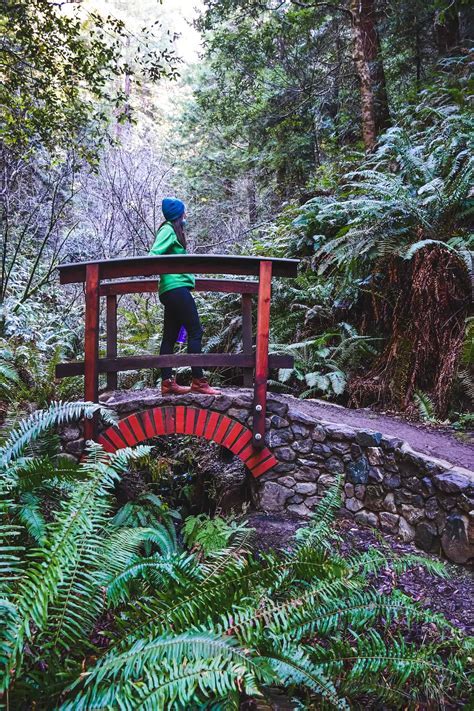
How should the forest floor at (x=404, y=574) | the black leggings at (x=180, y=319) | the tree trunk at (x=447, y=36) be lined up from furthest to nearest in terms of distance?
the tree trunk at (x=447, y=36), the black leggings at (x=180, y=319), the forest floor at (x=404, y=574)

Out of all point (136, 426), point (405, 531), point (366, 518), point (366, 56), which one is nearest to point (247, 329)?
point (136, 426)

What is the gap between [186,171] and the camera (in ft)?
41.9

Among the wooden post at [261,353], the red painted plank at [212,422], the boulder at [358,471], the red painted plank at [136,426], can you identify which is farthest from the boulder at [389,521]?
the red painted plank at [136,426]

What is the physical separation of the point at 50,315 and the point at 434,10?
360 inches

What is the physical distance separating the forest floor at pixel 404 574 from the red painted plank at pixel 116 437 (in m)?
1.43

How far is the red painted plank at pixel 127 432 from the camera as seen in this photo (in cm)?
451

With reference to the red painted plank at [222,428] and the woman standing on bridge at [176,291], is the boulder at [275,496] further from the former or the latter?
the woman standing on bridge at [176,291]

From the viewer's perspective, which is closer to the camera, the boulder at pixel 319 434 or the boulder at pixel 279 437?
the boulder at pixel 319 434

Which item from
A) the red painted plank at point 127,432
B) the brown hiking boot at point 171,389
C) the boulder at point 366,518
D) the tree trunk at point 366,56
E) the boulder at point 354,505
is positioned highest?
the tree trunk at point 366,56

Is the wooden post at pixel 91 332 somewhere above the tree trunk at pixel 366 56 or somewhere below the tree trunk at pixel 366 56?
below

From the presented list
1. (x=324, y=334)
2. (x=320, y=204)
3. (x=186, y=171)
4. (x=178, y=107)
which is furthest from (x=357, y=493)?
(x=178, y=107)

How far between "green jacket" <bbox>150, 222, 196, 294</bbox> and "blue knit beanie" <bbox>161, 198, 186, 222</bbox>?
0.09m

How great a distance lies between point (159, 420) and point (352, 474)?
6.24ft

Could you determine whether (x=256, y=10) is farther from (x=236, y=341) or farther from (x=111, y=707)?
(x=111, y=707)
